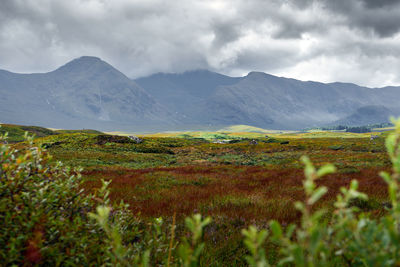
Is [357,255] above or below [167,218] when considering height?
above

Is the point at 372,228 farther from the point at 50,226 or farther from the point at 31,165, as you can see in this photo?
the point at 31,165

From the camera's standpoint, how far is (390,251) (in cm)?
102

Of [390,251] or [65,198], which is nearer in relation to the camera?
[390,251]

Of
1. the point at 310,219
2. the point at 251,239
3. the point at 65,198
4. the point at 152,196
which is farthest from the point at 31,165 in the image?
the point at 152,196

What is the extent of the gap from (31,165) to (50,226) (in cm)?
79

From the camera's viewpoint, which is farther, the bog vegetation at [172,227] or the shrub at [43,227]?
the shrub at [43,227]

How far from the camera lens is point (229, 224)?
4676 mm

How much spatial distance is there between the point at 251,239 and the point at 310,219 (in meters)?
0.32

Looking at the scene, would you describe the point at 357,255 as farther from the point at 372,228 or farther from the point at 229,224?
the point at 229,224

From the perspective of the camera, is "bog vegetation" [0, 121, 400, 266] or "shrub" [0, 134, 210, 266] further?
"shrub" [0, 134, 210, 266]

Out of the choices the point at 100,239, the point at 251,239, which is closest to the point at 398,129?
the point at 251,239

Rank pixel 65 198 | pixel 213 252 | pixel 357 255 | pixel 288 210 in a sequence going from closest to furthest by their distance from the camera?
pixel 357 255
pixel 65 198
pixel 213 252
pixel 288 210

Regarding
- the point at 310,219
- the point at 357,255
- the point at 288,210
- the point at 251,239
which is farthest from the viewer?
the point at 288,210

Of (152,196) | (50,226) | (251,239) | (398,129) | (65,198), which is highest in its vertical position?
(398,129)
